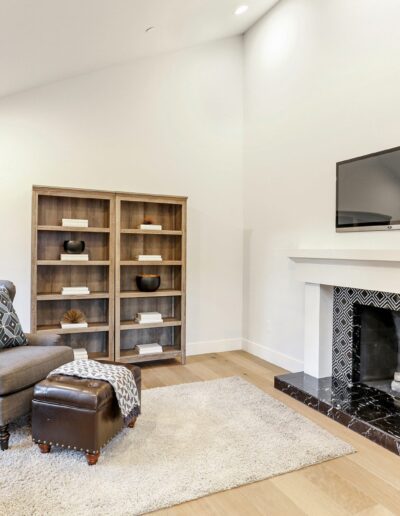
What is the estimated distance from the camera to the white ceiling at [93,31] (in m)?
2.51

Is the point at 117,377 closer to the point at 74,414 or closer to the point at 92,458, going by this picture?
the point at 74,414

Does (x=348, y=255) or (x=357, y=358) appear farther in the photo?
(x=357, y=358)

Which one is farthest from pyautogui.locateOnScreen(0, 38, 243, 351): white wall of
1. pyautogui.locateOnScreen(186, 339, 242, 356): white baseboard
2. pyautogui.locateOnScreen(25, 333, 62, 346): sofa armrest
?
pyautogui.locateOnScreen(25, 333, 62, 346): sofa armrest

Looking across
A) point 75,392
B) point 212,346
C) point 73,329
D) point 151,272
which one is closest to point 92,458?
point 75,392

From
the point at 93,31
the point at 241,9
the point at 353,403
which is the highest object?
the point at 241,9

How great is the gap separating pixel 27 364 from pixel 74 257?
4.73 feet

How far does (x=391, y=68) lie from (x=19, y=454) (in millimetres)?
3556

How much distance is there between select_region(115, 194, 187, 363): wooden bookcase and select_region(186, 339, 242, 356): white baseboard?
264 millimetres

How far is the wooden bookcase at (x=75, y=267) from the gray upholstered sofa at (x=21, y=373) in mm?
841

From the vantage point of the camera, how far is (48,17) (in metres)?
2.52

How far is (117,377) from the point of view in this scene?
230 cm

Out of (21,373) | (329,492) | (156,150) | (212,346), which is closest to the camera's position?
(329,492)

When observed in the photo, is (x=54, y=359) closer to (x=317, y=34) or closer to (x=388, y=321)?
(x=388, y=321)

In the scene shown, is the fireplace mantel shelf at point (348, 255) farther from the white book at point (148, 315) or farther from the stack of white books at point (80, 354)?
the stack of white books at point (80, 354)
